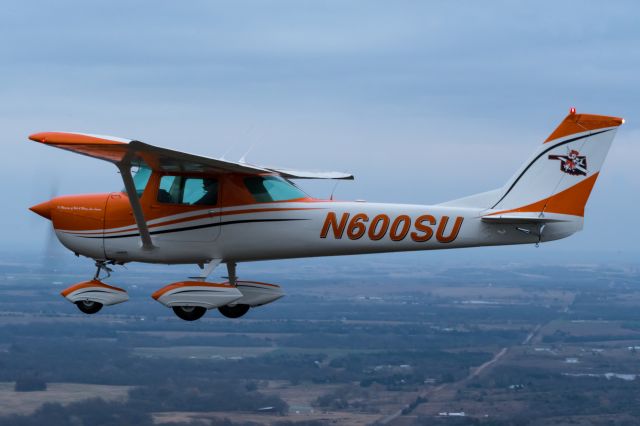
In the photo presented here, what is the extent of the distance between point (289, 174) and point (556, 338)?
534 ft

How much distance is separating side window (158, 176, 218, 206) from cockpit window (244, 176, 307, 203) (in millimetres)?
651

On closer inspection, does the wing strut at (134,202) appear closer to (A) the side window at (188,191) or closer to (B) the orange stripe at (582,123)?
(A) the side window at (188,191)

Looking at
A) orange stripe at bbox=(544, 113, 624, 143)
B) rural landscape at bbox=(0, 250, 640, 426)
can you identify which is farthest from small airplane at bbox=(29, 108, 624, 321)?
rural landscape at bbox=(0, 250, 640, 426)

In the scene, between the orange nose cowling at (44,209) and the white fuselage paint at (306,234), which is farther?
the orange nose cowling at (44,209)

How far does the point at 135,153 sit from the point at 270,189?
8.64 feet

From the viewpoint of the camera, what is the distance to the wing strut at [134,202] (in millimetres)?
21547

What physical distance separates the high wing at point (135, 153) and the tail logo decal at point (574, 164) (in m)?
5.21

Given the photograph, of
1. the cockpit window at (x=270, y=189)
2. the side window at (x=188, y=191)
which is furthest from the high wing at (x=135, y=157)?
the cockpit window at (x=270, y=189)

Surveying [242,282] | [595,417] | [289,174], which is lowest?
[595,417]

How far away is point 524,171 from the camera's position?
70.6 feet

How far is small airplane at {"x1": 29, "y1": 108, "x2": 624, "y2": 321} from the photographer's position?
69.4ft

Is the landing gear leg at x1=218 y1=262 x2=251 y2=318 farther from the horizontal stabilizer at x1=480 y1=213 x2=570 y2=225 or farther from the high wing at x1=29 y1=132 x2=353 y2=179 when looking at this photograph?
the horizontal stabilizer at x1=480 y1=213 x2=570 y2=225

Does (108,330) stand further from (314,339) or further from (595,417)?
(595,417)

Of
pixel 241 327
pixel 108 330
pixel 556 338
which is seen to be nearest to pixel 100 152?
pixel 108 330
